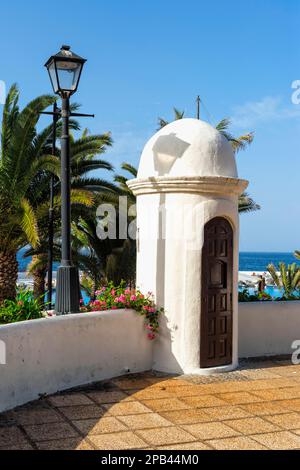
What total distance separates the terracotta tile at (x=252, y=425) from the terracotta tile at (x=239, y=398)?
71cm

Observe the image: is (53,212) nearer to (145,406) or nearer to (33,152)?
(33,152)

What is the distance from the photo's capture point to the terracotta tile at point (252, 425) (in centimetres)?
580

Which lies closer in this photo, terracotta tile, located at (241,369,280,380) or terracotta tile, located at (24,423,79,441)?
terracotta tile, located at (24,423,79,441)

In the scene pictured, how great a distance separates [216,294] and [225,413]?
94.6 inches

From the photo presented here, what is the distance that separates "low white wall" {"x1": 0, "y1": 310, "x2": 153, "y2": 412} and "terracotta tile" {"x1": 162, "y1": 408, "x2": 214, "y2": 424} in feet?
5.06

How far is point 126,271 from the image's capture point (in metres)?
18.4

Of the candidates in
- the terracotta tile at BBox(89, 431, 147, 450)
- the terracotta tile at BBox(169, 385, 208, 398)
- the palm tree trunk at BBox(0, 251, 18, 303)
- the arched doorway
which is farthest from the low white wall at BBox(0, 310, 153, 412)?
the palm tree trunk at BBox(0, 251, 18, 303)

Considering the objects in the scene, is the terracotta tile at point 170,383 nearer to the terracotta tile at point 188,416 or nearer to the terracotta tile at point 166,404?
the terracotta tile at point 166,404

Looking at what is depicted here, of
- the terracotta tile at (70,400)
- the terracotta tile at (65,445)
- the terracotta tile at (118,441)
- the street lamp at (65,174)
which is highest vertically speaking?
the street lamp at (65,174)

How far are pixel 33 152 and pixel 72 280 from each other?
7.37 m

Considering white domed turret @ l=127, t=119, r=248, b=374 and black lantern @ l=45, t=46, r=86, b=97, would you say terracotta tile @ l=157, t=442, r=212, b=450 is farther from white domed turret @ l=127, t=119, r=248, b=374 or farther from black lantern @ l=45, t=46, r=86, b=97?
black lantern @ l=45, t=46, r=86, b=97

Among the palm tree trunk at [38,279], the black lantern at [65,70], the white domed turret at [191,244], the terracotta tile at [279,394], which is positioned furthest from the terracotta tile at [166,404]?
the palm tree trunk at [38,279]

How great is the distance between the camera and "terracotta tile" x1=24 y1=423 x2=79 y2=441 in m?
5.46
